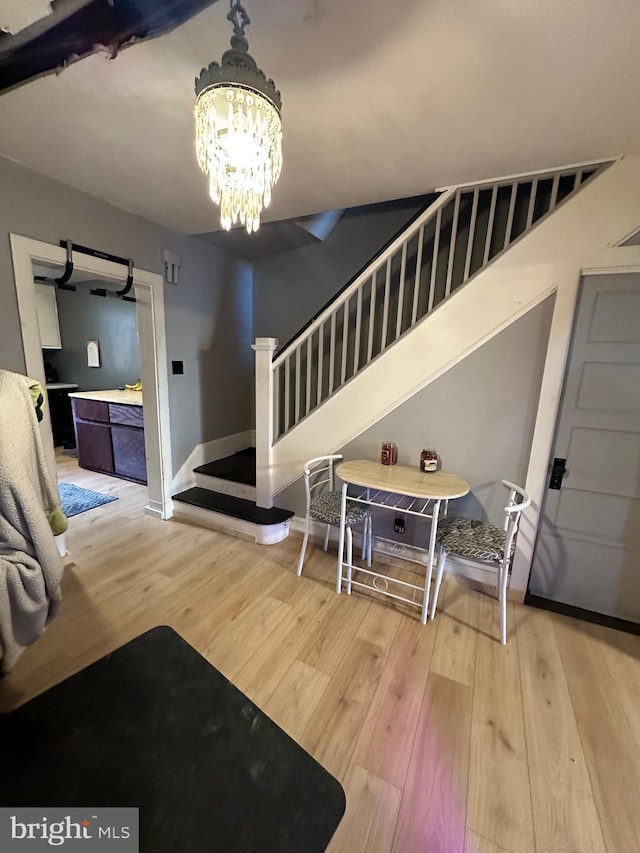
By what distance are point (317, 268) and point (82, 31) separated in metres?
2.65

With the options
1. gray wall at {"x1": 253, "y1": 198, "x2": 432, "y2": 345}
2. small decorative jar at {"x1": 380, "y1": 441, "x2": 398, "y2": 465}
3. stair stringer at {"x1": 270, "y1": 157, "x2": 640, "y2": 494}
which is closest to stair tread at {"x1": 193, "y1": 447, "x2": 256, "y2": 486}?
stair stringer at {"x1": 270, "y1": 157, "x2": 640, "y2": 494}

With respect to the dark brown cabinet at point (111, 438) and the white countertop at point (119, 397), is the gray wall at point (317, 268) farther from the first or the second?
the dark brown cabinet at point (111, 438)

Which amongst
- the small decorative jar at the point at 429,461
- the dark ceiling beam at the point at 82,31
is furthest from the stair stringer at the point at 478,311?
the dark ceiling beam at the point at 82,31

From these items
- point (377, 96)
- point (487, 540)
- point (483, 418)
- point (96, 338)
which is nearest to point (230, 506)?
point (487, 540)

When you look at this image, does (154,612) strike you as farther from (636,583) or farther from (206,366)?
(636,583)

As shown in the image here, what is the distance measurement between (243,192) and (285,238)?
2409mm

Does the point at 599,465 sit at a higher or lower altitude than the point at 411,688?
higher

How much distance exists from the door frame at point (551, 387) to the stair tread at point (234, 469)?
2.10 m

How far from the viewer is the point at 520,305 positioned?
1.96 metres

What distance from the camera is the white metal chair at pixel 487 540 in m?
1.78

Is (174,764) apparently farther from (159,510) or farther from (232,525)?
(159,510)

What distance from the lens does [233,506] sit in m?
2.91

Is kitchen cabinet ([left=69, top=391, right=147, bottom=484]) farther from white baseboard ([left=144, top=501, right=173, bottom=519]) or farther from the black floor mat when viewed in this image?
the black floor mat

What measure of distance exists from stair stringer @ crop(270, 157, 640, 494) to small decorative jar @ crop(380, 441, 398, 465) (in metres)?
0.20
